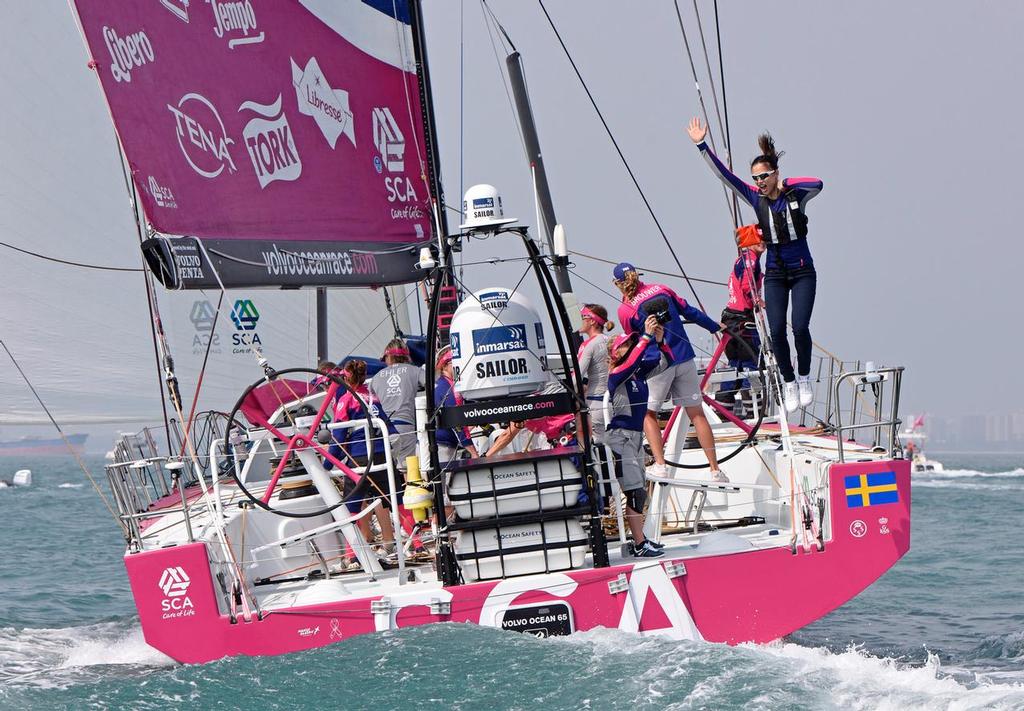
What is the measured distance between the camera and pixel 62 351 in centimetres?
842

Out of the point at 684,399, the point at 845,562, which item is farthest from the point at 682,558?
the point at 684,399

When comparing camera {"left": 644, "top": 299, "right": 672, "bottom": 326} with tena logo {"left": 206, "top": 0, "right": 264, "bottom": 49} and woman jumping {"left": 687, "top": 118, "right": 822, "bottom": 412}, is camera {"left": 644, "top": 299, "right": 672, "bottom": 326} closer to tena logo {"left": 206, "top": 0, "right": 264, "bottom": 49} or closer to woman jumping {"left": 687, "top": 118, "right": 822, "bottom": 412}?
woman jumping {"left": 687, "top": 118, "right": 822, "bottom": 412}

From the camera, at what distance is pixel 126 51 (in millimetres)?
7961

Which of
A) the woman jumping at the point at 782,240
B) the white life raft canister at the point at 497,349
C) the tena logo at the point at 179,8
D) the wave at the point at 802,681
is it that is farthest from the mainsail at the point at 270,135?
the wave at the point at 802,681

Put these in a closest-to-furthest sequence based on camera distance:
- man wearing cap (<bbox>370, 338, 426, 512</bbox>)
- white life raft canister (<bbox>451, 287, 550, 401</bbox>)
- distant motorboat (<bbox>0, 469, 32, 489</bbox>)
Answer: white life raft canister (<bbox>451, 287, 550, 401</bbox>) < man wearing cap (<bbox>370, 338, 426, 512</bbox>) < distant motorboat (<bbox>0, 469, 32, 489</bbox>)

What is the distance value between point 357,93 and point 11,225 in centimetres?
287

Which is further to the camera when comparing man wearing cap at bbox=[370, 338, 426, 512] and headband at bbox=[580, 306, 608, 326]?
man wearing cap at bbox=[370, 338, 426, 512]

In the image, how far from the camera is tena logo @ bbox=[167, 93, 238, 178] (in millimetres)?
8219

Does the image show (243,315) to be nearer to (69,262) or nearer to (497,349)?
(69,262)

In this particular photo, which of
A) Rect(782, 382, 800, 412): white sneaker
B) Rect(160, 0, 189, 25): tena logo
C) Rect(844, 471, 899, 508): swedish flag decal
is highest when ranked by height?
Rect(160, 0, 189, 25): tena logo

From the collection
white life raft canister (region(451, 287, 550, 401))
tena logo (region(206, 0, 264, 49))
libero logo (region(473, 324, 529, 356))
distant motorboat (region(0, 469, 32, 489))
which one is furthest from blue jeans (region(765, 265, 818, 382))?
distant motorboat (region(0, 469, 32, 489))

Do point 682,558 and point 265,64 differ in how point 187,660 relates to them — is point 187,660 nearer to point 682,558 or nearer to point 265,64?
point 682,558

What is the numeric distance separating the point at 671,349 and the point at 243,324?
15.0 ft

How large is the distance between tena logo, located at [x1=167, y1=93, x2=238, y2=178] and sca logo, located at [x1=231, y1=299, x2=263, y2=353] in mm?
1839
